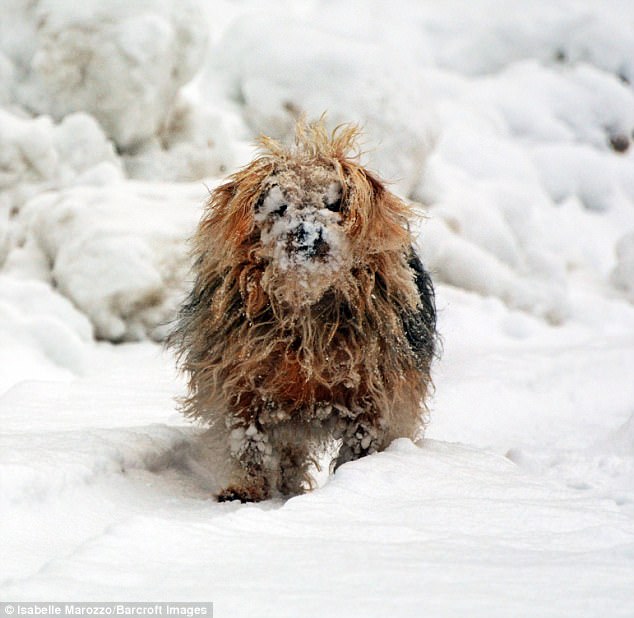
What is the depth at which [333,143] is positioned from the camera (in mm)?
3035

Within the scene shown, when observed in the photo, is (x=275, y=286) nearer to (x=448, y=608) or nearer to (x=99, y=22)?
(x=448, y=608)

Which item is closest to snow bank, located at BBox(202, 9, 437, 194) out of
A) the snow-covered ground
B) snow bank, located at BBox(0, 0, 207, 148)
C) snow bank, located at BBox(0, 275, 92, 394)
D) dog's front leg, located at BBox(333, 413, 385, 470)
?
the snow-covered ground

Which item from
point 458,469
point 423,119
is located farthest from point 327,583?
point 423,119

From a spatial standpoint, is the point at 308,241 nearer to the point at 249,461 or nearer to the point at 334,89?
the point at 249,461

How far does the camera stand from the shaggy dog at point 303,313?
9.20ft

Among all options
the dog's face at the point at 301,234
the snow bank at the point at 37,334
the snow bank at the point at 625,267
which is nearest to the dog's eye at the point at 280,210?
the dog's face at the point at 301,234

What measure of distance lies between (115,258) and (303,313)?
356 cm

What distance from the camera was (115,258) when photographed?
6.20 metres

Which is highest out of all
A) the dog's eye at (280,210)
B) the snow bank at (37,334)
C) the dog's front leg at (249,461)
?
the dog's eye at (280,210)

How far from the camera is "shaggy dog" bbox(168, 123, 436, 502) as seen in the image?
2803 millimetres

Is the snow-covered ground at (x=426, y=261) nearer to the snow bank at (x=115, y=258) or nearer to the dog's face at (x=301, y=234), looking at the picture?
the snow bank at (x=115, y=258)

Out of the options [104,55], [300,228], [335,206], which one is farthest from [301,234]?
[104,55]

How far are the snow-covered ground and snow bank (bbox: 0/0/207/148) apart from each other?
0.06ft

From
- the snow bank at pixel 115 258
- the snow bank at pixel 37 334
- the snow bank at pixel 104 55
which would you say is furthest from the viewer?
the snow bank at pixel 104 55
